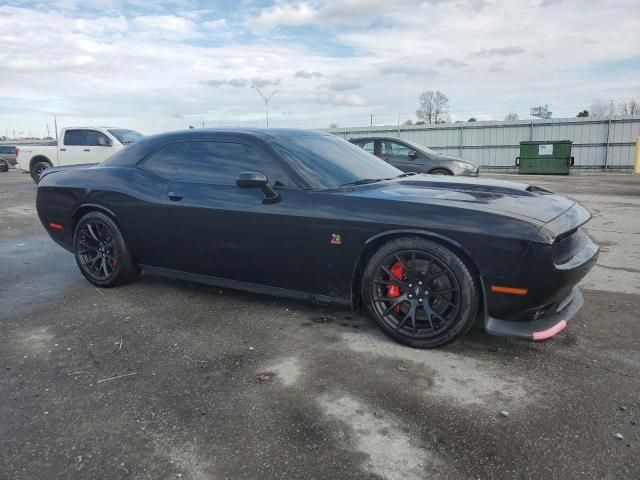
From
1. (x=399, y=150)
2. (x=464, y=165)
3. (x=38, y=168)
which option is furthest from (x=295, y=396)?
(x=38, y=168)

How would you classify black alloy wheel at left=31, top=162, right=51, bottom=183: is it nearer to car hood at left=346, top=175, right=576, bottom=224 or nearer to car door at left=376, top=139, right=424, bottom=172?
car door at left=376, top=139, right=424, bottom=172

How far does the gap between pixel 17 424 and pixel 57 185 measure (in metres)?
2.98

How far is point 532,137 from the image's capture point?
2523 cm

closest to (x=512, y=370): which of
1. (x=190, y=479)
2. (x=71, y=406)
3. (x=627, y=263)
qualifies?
(x=190, y=479)

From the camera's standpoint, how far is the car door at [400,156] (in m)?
11.6

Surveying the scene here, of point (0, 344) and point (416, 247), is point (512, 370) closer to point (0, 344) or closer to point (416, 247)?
point (416, 247)

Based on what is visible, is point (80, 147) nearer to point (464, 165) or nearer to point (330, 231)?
point (464, 165)

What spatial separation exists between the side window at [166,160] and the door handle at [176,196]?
0.57ft

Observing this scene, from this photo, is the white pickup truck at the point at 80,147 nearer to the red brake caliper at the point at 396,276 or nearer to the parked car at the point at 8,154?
the red brake caliper at the point at 396,276

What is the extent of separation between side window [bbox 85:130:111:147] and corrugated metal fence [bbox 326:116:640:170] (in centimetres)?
1278

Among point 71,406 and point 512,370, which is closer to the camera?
point 71,406

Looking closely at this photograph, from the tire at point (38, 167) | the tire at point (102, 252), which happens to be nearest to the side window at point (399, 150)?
the tire at point (102, 252)

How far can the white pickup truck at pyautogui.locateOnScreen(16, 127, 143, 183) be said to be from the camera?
13.3 m

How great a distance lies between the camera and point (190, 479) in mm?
2107
